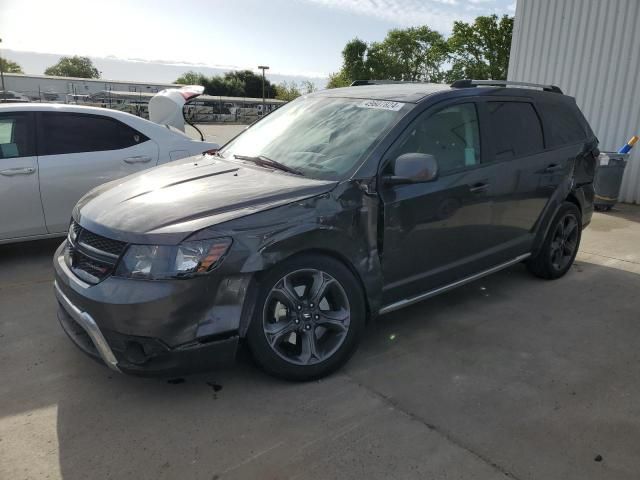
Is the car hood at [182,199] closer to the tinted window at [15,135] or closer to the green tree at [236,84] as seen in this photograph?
the tinted window at [15,135]

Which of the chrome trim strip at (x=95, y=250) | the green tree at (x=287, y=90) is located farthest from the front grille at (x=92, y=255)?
the green tree at (x=287, y=90)

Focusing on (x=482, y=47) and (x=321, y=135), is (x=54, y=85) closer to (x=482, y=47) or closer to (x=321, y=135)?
(x=482, y=47)

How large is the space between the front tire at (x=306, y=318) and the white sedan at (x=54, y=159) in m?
3.33

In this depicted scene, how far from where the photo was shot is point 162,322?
2596 mm

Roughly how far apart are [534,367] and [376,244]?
130 cm

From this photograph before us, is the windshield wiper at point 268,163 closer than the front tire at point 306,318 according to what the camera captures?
No

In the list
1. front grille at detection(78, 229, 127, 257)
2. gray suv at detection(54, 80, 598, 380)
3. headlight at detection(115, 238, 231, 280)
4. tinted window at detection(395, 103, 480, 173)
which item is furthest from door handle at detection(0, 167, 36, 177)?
tinted window at detection(395, 103, 480, 173)

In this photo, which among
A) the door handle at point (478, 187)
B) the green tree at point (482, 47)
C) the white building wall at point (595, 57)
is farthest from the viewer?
the green tree at point (482, 47)

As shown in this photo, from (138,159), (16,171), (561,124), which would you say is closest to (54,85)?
(138,159)

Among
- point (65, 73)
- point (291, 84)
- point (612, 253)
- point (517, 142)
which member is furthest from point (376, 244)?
point (65, 73)

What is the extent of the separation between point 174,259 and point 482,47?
5283cm

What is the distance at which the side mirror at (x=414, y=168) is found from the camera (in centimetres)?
312

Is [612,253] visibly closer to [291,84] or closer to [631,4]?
[631,4]

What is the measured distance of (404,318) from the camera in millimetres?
4074
